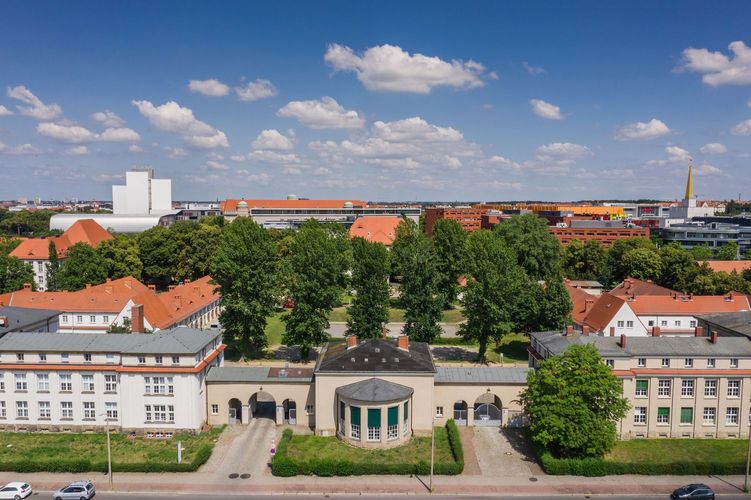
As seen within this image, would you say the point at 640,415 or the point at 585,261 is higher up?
the point at 585,261

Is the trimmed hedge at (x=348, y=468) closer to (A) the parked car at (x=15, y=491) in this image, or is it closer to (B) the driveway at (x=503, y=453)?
(B) the driveway at (x=503, y=453)

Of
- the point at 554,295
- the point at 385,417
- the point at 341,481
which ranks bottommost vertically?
the point at 341,481

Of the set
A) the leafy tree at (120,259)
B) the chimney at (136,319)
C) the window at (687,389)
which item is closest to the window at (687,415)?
the window at (687,389)

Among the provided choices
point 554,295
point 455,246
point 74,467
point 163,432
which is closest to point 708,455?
point 554,295

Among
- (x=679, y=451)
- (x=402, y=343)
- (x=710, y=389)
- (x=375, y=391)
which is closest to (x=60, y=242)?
(x=402, y=343)

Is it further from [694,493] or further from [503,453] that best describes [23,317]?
[694,493]

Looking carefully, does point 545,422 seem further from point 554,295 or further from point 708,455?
point 554,295
